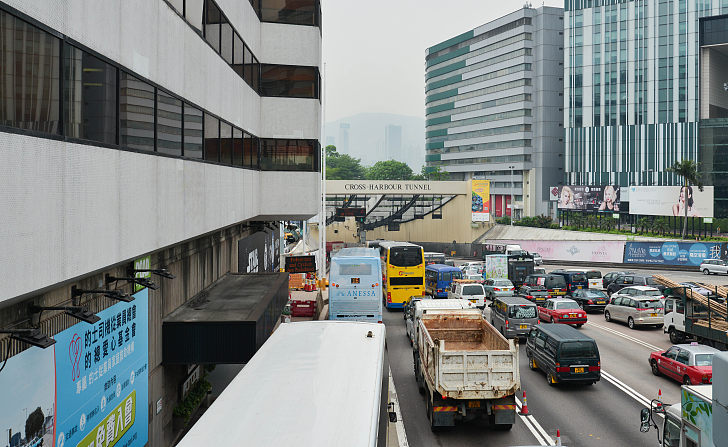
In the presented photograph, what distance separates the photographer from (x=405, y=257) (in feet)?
111

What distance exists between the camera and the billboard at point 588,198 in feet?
273

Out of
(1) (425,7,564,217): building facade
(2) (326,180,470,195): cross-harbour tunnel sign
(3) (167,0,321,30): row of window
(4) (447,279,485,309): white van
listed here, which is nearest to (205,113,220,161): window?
(3) (167,0,321,30): row of window

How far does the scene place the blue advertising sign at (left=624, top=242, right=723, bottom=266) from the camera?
2108 inches

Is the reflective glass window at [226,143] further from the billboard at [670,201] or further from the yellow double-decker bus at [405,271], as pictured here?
the billboard at [670,201]

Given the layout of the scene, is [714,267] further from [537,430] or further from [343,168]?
[343,168]

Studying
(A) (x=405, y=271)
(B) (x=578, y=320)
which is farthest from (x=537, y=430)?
(A) (x=405, y=271)

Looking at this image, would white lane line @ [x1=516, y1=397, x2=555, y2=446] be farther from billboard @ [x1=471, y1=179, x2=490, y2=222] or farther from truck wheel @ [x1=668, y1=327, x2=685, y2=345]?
billboard @ [x1=471, y1=179, x2=490, y2=222]

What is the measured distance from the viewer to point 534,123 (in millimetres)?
119438

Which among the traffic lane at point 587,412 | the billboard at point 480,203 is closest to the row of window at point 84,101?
the traffic lane at point 587,412

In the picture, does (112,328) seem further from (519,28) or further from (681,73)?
(519,28)

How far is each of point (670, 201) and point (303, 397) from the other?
78.7 m

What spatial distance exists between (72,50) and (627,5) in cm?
10898

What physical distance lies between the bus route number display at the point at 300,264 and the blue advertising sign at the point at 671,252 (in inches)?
→ 1378

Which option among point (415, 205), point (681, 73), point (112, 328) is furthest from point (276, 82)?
point (681, 73)
